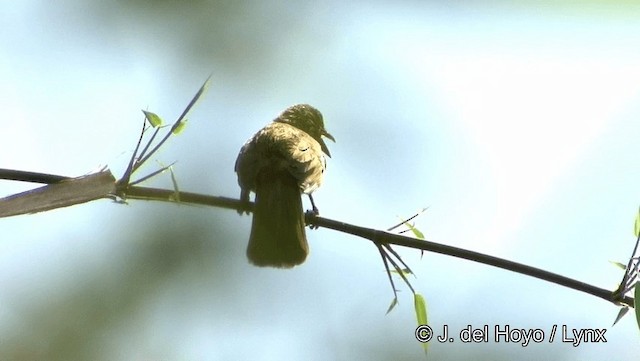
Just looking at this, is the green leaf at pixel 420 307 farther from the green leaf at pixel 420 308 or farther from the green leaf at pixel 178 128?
the green leaf at pixel 178 128

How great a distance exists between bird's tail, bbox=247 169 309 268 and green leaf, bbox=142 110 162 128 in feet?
2.58

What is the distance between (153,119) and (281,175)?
5.82ft

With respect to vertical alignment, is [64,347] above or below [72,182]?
below

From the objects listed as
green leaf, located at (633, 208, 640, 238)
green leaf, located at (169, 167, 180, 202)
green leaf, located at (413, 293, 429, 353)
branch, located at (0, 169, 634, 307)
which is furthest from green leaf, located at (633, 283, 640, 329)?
green leaf, located at (169, 167, 180, 202)

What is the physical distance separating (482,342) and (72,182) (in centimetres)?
72

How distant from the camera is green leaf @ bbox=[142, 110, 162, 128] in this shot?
1.27 meters

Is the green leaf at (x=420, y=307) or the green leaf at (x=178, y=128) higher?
the green leaf at (x=178, y=128)

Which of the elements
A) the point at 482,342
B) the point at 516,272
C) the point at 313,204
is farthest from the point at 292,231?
the point at 482,342

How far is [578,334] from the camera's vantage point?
1.21 m

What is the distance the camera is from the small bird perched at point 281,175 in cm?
259

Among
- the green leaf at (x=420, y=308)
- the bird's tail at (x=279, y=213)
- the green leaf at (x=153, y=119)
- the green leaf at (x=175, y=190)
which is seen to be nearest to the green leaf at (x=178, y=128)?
the green leaf at (x=153, y=119)

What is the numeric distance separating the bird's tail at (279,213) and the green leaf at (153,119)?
79 centimetres

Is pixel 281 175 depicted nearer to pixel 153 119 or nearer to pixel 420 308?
pixel 420 308

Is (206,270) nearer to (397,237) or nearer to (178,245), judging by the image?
(178,245)
